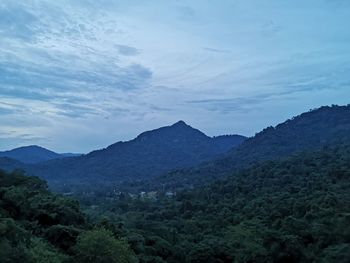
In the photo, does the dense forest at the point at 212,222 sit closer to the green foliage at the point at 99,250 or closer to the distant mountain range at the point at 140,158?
the green foliage at the point at 99,250

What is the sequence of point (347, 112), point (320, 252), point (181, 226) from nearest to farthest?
point (320, 252)
point (181, 226)
point (347, 112)

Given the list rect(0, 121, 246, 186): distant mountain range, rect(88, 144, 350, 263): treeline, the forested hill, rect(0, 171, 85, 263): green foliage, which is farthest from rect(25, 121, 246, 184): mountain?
rect(0, 171, 85, 263): green foliage

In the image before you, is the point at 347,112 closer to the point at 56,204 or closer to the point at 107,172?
the point at 107,172

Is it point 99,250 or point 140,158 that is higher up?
point 140,158

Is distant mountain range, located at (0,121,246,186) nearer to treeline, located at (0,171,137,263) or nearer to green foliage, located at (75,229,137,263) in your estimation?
treeline, located at (0,171,137,263)

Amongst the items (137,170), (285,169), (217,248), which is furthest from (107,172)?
(217,248)

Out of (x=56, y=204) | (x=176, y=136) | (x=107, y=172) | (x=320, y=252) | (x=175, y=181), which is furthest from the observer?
(x=176, y=136)

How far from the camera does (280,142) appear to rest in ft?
336

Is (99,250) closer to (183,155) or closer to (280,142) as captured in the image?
(280,142)

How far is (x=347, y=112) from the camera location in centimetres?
11031

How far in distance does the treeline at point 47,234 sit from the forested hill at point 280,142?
179ft

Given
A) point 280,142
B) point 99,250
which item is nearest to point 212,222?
point 99,250

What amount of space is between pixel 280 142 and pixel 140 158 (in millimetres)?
66412

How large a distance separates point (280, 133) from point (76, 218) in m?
88.3
